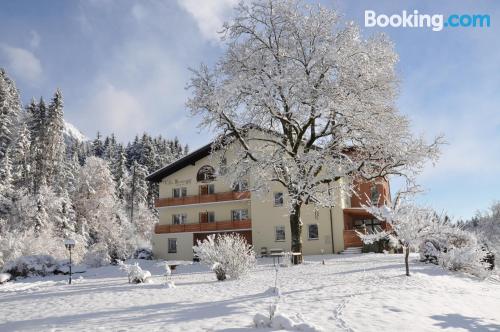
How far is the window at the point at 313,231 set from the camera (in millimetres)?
35375

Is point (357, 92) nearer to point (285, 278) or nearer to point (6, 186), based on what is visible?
point (285, 278)

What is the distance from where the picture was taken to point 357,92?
2117 cm

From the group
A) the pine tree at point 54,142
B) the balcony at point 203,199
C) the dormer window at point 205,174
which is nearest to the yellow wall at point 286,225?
the balcony at point 203,199

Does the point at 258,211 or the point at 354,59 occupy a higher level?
the point at 354,59

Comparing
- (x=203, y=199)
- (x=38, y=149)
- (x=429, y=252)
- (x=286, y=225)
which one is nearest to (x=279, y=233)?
(x=286, y=225)

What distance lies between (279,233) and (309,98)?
18985mm

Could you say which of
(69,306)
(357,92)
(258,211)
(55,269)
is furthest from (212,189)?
(69,306)

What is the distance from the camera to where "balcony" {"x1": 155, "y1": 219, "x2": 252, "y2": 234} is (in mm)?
37219

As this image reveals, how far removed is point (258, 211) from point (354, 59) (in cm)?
1985

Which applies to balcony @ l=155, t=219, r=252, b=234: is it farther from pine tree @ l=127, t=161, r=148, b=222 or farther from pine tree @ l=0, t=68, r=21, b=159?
pine tree @ l=127, t=161, r=148, b=222

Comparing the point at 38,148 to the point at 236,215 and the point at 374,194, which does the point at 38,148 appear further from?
the point at 374,194

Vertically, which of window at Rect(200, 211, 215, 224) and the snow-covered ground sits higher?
window at Rect(200, 211, 215, 224)

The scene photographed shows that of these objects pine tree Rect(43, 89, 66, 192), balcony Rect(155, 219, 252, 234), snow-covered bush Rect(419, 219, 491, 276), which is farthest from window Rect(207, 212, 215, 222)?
snow-covered bush Rect(419, 219, 491, 276)

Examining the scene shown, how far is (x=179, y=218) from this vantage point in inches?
1660
